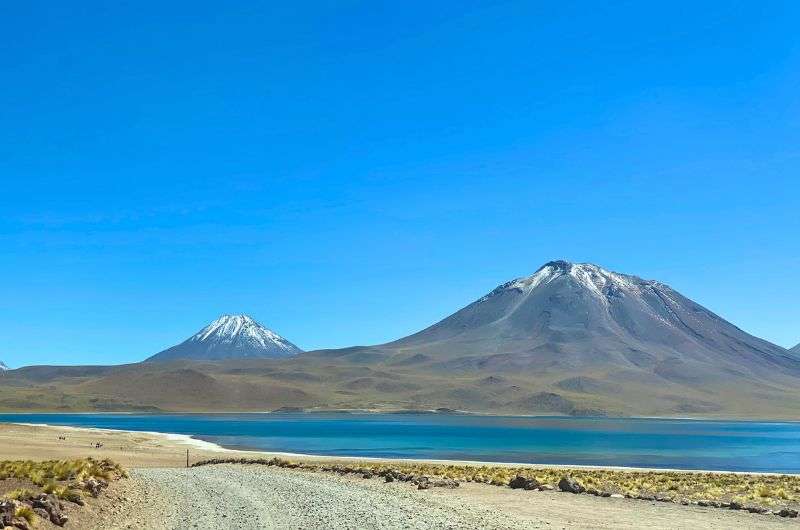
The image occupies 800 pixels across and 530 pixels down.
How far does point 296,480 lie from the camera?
28.5 m

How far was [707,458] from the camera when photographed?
6800cm

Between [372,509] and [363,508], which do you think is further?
[363,508]

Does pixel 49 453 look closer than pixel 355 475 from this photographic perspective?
A: No

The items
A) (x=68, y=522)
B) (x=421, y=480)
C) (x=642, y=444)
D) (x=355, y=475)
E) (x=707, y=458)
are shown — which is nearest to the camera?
(x=68, y=522)

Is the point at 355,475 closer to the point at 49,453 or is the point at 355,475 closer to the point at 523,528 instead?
the point at 523,528

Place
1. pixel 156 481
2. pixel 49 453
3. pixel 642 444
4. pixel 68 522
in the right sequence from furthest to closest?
pixel 642 444, pixel 49 453, pixel 156 481, pixel 68 522

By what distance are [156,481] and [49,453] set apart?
89.9 feet

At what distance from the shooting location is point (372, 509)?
799 inches

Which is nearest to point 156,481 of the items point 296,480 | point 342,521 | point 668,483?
point 296,480

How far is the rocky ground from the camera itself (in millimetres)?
18391

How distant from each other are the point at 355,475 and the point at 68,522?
46.9ft

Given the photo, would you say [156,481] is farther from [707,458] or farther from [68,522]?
[707,458]

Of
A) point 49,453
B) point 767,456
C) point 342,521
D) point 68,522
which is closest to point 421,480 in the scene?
point 342,521

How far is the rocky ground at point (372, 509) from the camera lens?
18391mm
